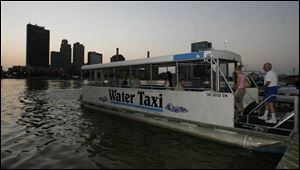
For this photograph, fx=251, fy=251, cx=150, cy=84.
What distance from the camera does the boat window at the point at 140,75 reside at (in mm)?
13672

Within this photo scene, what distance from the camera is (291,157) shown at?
689 cm

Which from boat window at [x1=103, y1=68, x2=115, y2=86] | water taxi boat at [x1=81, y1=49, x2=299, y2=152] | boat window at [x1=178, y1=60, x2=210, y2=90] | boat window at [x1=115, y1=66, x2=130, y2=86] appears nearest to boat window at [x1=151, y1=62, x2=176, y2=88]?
water taxi boat at [x1=81, y1=49, x2=299, y2=152]

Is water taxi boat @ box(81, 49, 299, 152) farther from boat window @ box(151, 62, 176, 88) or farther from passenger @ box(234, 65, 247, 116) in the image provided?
passenger @ box(234, 65, 247, 116)

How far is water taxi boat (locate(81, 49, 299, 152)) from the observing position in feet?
29.3

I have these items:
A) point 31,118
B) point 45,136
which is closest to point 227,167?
point 45,136

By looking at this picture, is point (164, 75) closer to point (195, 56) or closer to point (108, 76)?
point (195, 56)

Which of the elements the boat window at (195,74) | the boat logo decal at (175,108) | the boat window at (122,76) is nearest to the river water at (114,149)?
the boat logo decal at (175,108)

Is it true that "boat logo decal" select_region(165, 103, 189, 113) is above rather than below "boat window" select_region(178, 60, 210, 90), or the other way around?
below

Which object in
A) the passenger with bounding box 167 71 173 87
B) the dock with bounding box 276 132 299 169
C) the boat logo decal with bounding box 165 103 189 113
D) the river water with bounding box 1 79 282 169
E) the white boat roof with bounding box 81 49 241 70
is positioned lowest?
the river water with bounding box 1 79 282 169

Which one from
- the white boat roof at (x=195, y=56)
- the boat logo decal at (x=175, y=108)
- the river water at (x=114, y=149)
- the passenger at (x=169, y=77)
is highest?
the white boat roof at (x=195, y=56)

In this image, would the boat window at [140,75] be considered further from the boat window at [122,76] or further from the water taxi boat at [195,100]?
the boat window at [122,76]

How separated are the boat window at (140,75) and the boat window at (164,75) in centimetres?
41

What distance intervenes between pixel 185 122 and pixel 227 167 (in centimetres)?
384

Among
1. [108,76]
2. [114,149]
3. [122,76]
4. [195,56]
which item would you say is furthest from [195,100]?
[108,76]
